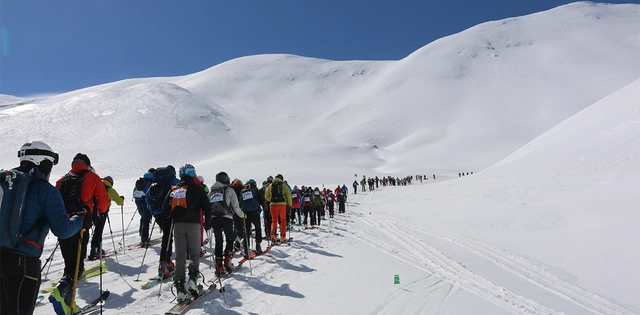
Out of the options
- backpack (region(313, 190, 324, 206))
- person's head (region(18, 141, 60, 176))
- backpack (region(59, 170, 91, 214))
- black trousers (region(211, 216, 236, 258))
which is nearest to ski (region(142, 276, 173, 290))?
black trousers (region(211, 216, 236, 258))

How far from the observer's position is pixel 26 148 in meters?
3.29

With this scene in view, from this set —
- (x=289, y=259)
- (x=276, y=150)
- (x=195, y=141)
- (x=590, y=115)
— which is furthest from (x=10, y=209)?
(x=195, y=141)

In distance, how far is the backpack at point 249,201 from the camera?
9.32 meters

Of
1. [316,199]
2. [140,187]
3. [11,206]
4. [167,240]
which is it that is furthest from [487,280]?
[316,199]

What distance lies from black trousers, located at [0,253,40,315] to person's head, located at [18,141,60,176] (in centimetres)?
84

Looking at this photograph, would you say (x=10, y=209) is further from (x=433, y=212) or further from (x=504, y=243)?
(x=433, y=212)

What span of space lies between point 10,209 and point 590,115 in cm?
2979

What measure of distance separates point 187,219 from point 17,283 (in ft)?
8.73

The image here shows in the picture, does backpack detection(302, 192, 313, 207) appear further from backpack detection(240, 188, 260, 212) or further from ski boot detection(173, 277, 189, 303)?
ski boot detection(173, 277, 189, 303)

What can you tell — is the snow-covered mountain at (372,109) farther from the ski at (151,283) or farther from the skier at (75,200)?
the skier at (75,200)

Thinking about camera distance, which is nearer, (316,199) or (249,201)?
(249,201)

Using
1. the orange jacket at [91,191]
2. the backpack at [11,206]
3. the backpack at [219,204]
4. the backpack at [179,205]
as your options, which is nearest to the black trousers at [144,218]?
the backpack at [219,204]

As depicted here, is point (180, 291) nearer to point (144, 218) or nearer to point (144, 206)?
point (144, 218)

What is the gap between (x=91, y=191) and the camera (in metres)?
5.21
